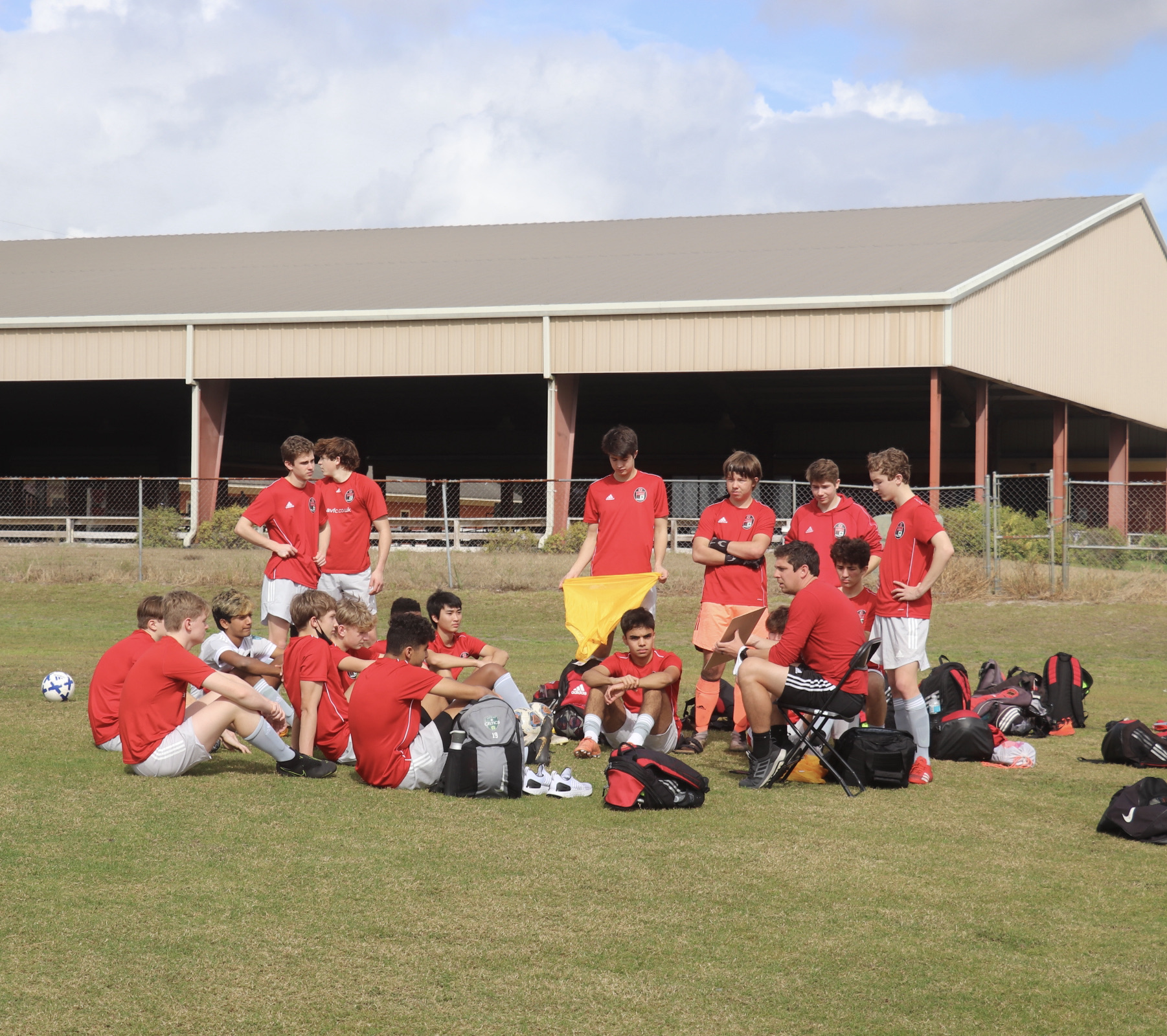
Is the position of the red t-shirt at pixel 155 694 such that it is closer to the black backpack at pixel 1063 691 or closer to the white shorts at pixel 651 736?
the white shorts at pixel 651 736

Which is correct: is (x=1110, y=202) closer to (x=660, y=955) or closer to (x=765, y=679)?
(x=765, y=679)

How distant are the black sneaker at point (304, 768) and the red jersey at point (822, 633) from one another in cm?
275

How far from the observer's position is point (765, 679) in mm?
7430

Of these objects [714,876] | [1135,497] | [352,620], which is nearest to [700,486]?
[1135,497]

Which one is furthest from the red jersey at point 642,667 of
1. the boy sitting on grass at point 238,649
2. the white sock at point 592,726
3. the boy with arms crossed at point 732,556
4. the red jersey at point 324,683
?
the boy sitting on grass at point 238,649

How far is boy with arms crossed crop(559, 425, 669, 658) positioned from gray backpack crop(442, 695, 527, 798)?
2001 millimetres

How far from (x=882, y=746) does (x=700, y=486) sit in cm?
2606

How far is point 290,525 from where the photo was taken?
966 cm

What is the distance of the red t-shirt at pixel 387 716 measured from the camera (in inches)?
273

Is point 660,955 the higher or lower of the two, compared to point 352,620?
lower

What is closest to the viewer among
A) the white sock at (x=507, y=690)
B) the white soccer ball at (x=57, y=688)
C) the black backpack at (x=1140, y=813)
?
the black backpack at (x=1140, y=813)

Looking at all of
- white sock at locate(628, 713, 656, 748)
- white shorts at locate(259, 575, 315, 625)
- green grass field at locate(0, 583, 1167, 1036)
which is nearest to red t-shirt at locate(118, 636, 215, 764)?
green grass field at locate(0, 583, 1167, 1036)

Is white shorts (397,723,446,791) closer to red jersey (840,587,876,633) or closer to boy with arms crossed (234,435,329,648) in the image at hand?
boy with arms crossed (234,435,329,648)

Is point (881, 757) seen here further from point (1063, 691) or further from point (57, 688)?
point (57, 688)
